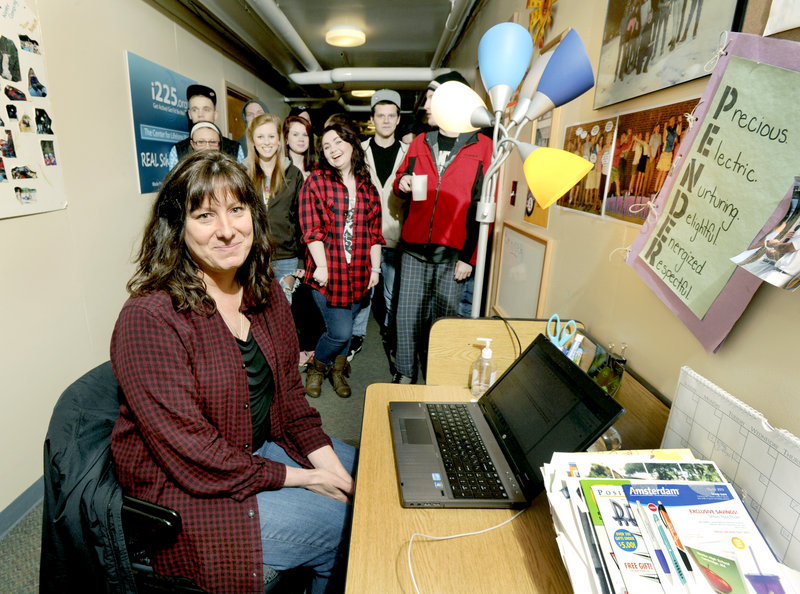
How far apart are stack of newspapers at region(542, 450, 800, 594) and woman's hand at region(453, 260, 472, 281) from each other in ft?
5.19

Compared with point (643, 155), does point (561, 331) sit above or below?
below

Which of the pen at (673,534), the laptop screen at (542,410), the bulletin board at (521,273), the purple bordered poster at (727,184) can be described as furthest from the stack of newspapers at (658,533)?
the bulletin board at (521,273)

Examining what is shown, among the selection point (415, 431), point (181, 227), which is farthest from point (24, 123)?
point (415, 431)

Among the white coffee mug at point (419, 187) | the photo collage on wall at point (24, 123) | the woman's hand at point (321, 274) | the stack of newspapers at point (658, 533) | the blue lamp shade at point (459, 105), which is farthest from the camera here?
the woman's hand at point (321, 274)

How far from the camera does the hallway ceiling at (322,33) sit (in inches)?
124

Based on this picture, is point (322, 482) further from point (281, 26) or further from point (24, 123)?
point (281, 26)

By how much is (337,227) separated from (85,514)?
180 cm

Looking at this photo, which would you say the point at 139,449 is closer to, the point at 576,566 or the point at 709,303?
the point at 576,566

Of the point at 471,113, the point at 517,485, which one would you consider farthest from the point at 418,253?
the point at 517,485

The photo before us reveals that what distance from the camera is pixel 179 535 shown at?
88 cm

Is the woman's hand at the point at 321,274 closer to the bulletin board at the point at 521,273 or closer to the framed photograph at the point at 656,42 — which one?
the bulletin board at the point at 521,273

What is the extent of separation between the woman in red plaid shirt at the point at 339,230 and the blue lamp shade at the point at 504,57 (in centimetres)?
133

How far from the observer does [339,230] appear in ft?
7.83

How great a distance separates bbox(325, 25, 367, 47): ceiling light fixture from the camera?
3635mm
